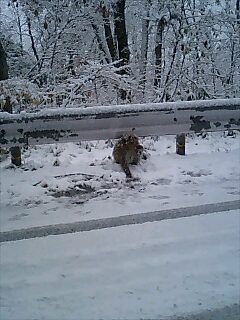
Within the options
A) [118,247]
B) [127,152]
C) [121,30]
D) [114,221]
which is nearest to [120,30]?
[121,30]

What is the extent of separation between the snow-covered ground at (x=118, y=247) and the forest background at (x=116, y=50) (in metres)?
2.46

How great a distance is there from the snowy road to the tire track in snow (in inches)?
3.5

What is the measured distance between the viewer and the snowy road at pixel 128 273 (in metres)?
2.76

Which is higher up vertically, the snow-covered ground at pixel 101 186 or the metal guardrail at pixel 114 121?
the metal guardrail at pixel 114 121

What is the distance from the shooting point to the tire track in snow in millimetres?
3799

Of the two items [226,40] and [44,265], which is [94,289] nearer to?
[44,265]

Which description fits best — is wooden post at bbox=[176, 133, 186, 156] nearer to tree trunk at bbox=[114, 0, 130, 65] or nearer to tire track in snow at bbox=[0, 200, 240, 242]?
tire track in snow at bbox=[0, 200, 240, 242]

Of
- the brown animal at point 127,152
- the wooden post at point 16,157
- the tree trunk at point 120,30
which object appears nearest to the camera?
the brown animal at point 127,152

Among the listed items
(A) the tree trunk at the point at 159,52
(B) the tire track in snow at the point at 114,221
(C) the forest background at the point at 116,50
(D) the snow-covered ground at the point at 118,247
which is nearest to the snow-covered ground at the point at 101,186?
(D) the snow-covered ground at the point at 118,247

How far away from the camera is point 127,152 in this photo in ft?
18.2

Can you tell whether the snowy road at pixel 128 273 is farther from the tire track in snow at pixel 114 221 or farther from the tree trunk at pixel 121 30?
the tree trunk at pixel 121 30

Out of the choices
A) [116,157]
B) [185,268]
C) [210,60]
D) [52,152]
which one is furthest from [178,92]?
[185,268]

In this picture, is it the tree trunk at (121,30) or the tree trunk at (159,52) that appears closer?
the tree trunk at (159,52)

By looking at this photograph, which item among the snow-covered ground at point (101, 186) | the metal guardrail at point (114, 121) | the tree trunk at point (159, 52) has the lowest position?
the snow-covered ground at point (101, 186)
